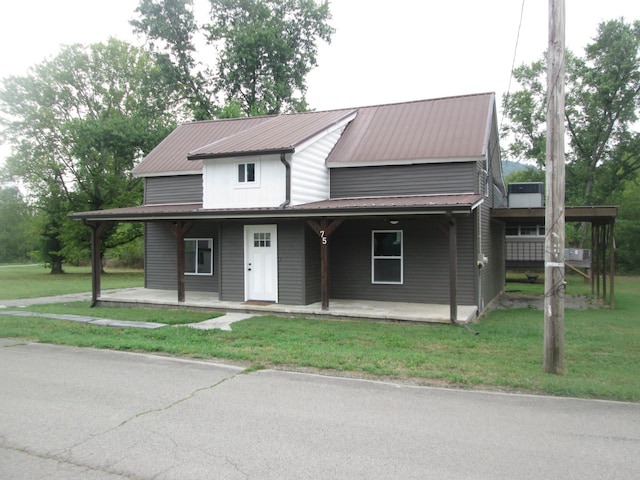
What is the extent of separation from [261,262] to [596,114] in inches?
1039

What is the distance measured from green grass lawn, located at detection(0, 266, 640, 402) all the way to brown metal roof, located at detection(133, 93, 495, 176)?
4.75 meters

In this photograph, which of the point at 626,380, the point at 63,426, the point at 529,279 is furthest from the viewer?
the point at 529,279

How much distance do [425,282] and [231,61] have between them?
25207mm

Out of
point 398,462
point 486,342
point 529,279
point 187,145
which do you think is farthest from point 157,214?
point 529,279

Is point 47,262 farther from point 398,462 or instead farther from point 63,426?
point 398,462

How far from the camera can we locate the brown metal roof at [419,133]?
563 inches

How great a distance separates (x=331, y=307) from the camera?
13.2 metres

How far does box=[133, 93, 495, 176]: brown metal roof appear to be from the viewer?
1413 cm

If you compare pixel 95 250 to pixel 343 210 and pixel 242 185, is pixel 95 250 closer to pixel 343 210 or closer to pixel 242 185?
pixel 242 185

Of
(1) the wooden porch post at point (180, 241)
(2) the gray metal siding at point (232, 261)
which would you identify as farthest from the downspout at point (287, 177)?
(1) the wooden porch post at point (180, 241)

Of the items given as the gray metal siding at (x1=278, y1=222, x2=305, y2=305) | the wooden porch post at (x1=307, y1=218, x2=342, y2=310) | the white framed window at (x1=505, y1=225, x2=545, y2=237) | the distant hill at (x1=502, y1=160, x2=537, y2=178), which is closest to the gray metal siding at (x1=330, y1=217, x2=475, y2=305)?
the gray metal siding at (x1=278, y1=222, x2=305, y2=305)

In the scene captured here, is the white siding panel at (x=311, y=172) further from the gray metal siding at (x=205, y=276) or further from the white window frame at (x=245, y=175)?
the gray metal siding at (x=205, y=276)

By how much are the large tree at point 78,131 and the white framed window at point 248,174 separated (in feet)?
55.9

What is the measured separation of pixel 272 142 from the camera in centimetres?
1414
